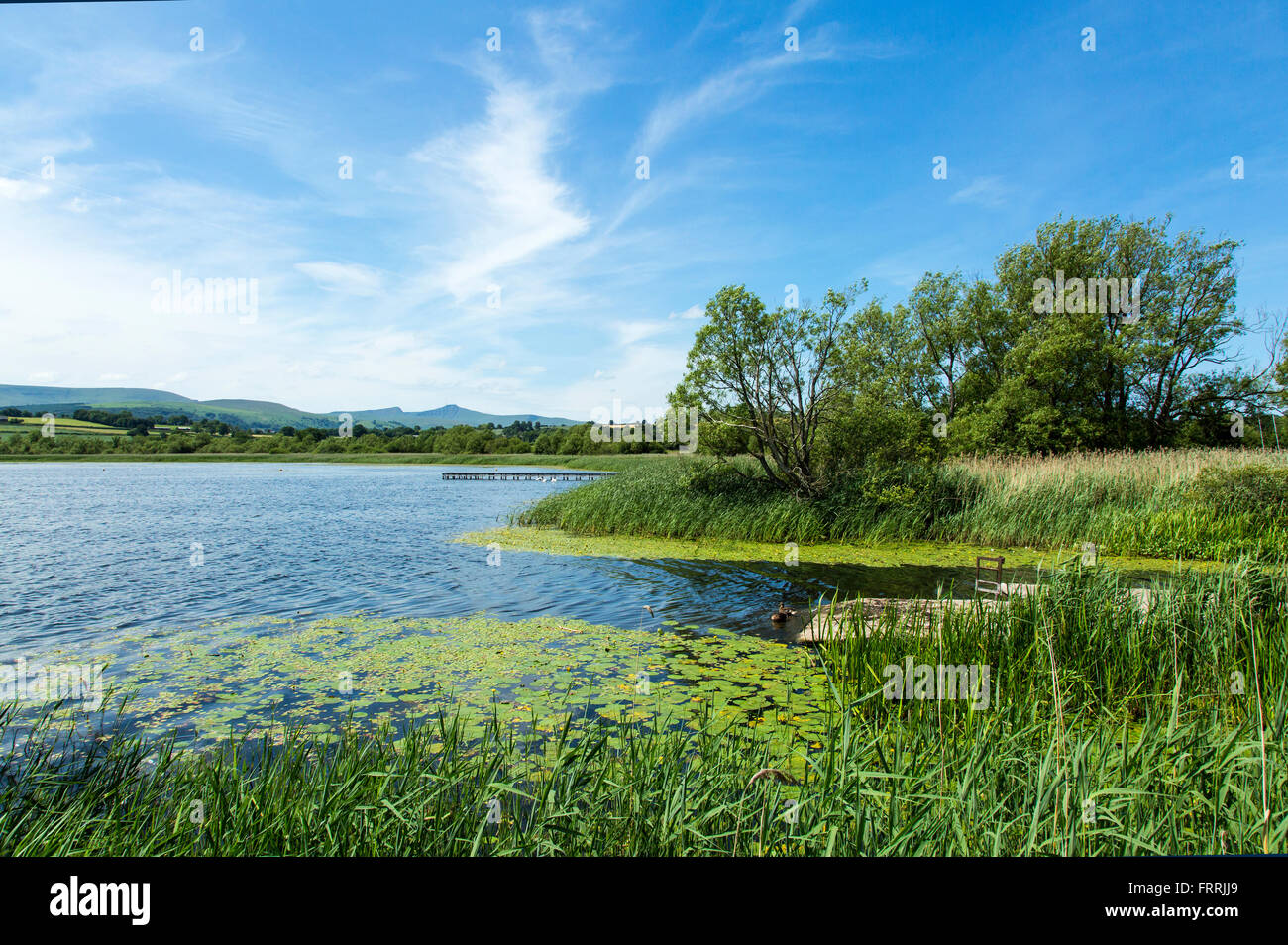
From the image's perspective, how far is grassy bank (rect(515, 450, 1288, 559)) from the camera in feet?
50.8

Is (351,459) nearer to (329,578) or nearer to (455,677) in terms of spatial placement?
(329,578)

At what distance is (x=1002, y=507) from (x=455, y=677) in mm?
16444

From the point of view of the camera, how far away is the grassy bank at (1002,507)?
15492mm

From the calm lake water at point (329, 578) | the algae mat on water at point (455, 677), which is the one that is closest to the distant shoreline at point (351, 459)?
the calm lake water at point (329, 578)

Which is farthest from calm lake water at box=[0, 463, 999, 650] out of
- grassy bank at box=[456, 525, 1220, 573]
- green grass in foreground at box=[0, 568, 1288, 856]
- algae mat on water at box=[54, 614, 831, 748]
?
green grass in foreground at box=[0, 568, 1288, 856]

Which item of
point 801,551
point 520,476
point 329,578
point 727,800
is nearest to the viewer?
point 727,800

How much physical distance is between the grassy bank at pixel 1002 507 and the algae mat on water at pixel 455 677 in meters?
9.77

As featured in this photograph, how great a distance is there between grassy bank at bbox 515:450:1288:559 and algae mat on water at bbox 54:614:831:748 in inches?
384

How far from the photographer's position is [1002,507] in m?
18.0

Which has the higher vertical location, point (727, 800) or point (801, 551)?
point (727, 800)

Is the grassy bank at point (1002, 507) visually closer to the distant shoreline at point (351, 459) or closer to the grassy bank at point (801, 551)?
the grassy bank at point (801, 551)

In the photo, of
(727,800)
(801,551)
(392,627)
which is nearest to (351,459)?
(801,551)

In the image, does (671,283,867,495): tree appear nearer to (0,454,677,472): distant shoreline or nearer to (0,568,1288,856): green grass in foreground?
(0,568,1288,856): green grass in foreground
